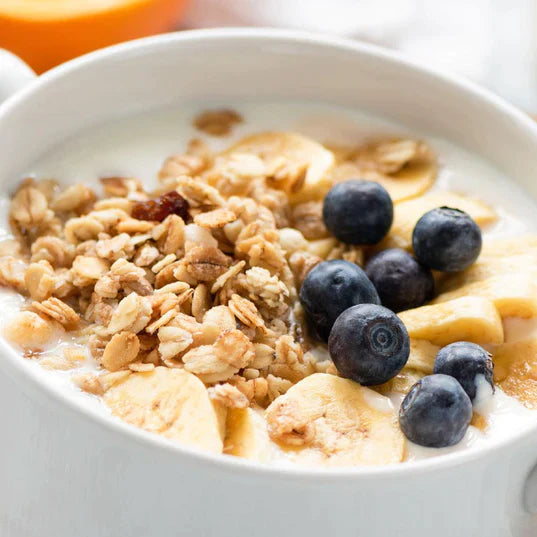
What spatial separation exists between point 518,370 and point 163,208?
0.55 meters

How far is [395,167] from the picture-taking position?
1.63 metres

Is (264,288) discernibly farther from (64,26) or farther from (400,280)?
(64,26)

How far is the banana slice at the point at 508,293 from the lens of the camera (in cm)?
133

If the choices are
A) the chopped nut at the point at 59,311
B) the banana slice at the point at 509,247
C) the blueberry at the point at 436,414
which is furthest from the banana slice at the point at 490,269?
the chopped nut at the point at 59,311

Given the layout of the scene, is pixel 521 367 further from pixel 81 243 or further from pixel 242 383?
pixel 81 243

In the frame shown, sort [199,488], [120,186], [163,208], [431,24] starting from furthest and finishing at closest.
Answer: [431,24] < [120,186] < [163,208] < [199,488]

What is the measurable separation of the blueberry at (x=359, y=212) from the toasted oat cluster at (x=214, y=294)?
0.03m

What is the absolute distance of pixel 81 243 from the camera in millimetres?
1398

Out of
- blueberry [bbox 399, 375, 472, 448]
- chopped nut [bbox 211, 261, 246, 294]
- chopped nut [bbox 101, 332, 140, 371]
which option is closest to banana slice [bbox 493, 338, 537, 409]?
blueberry [bbox 399, 375, 472, 448]

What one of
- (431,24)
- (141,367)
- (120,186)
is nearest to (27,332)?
(141,367)

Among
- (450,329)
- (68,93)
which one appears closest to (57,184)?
(68,93)

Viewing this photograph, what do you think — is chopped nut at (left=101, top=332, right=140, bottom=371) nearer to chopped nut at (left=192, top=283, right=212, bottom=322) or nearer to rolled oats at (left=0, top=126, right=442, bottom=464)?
rolled oats at (left=0, top=126, right=442, bottom=464)

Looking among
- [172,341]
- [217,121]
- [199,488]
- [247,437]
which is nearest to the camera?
[199,488]

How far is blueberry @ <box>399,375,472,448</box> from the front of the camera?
1107 millimetres
